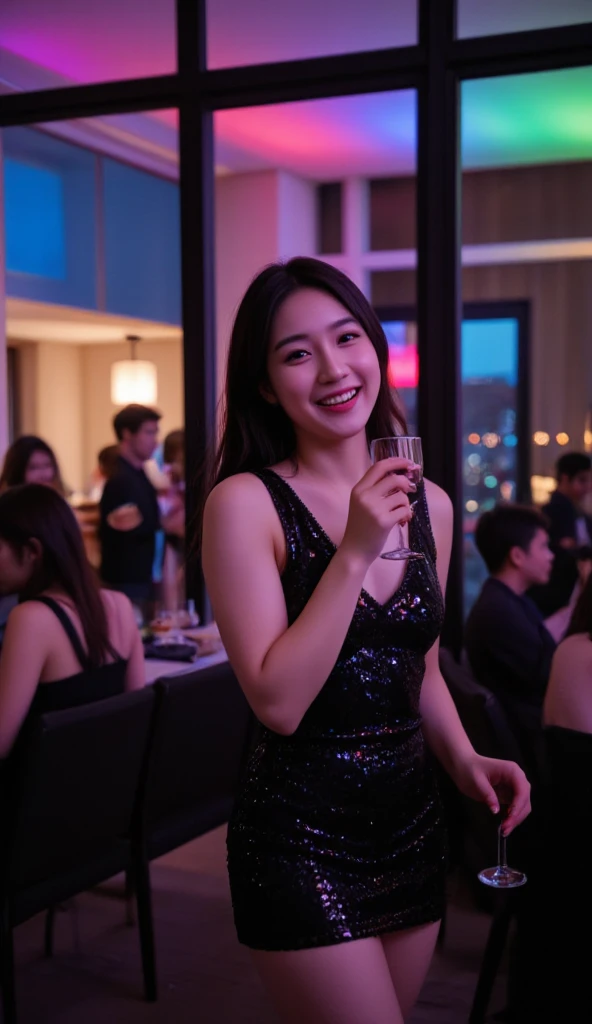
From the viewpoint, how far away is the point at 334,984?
1.24m

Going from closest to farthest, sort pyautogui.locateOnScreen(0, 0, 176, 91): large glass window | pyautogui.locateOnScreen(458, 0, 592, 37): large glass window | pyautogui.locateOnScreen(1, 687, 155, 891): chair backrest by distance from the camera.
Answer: pyautogui.locateOnScreen(1, 687, 155, 891): chair backrest → pyautogui.locateOnScreen(458, 0, 592, 37): large glass window → pyautogui.locateOnScreen(0, 0, 176, 91): large glass window

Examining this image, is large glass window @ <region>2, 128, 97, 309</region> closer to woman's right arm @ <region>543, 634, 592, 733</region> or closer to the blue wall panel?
the blue wall panel

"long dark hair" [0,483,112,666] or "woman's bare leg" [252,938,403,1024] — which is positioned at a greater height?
"long dark hair" [0,483,112,666]

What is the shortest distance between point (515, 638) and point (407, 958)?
7.31 feet

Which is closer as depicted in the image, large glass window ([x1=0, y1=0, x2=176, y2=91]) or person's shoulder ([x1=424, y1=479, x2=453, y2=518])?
person's shoulder ([x1=424, y1=479, x2=453, y2=518])

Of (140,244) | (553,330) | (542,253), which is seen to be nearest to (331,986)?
(140,244)

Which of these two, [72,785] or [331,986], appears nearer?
[331,986]

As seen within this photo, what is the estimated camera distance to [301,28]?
15.7 ft

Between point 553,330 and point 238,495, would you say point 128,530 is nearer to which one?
point 553,330

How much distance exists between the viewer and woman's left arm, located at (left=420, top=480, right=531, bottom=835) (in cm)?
144

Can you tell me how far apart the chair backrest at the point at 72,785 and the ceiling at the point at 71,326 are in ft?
14.4

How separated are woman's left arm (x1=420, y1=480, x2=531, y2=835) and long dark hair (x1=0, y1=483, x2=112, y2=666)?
1421 mm

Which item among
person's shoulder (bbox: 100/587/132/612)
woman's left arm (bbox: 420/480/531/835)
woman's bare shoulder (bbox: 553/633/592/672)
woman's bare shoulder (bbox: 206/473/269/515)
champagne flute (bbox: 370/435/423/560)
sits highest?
champagne flute (bbox: 370/435/423/560)

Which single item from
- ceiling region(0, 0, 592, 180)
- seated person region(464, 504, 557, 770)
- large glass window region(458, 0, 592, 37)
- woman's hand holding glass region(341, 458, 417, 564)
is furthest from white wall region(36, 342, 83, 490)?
woman's hand holding glass region(341, 458, 417, 564)
